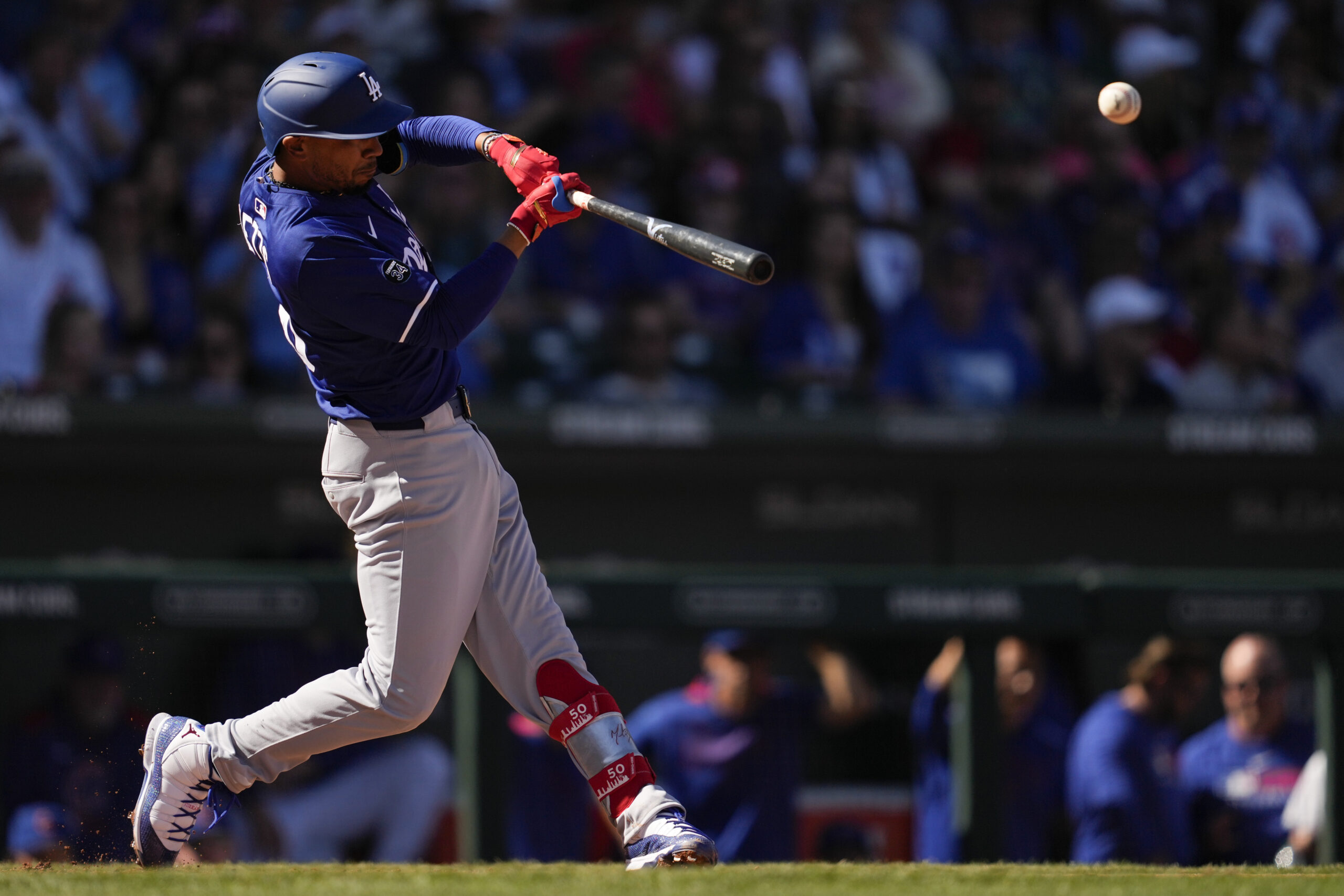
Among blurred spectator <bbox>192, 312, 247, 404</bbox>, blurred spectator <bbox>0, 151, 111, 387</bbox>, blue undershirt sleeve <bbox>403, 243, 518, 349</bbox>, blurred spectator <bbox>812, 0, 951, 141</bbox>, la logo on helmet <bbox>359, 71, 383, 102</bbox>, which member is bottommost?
blurred spectator <bbox>192, 312, 247, 404</bbox>

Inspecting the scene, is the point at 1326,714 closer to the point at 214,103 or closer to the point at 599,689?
the point at 599,689

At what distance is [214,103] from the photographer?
6.70 metres

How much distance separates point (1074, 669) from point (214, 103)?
4.24 m

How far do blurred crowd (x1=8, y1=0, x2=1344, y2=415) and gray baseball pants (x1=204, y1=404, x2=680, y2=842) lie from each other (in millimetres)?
2508

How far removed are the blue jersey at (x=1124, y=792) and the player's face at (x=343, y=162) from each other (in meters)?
2.93

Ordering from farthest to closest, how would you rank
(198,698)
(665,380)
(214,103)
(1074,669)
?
(214,103), (665,380), (1074,669), (198,698)

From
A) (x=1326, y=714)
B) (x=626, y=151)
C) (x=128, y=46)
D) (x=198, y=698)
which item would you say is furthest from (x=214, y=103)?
(x=1326, y=714)

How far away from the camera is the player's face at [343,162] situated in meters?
3.04

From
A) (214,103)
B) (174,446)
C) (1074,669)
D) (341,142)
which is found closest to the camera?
(341,142)

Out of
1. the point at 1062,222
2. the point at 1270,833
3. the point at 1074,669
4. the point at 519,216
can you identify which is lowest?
the point at 1270,833

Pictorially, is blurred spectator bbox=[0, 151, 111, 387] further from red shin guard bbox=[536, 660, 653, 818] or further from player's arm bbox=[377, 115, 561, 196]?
red shin guard bbox=[536, 660, 653, 818]

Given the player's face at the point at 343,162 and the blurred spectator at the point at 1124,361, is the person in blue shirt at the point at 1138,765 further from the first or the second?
the player's face at the point at 343,162

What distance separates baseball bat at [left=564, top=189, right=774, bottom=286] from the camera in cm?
289

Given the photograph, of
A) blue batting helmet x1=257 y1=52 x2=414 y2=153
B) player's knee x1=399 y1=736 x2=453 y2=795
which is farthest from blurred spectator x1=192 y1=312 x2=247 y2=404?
blue batting helmet x1=257 y1=52 x2=414 y2=153
